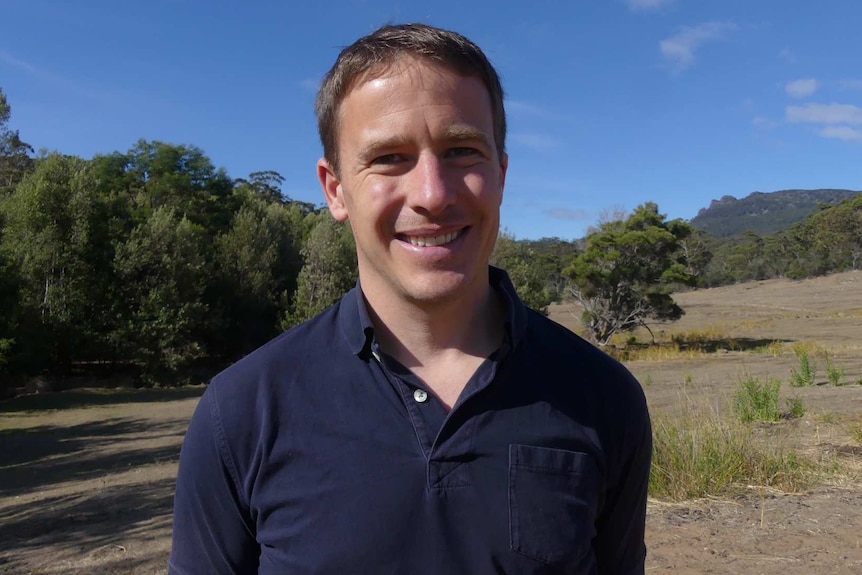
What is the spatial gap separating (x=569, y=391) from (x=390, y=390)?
15.5 inches

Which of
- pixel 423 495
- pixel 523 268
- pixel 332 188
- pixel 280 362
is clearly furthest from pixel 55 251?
pixel 423 495

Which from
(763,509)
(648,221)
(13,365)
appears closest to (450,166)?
(763,509)

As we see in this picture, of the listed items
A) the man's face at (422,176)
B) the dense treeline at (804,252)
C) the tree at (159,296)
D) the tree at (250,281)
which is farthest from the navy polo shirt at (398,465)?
the dense treeline at (804,252)

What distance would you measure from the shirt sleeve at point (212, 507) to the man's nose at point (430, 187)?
61cm

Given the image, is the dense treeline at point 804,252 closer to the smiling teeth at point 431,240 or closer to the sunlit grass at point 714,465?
the sunlit grass at point 714,465

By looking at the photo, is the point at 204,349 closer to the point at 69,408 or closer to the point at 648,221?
the point at 69,408

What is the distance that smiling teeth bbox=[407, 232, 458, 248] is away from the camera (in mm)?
1523

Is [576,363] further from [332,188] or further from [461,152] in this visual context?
[332,188]

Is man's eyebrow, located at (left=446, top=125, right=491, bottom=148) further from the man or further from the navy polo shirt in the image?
the navy polo shirt

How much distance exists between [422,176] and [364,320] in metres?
0.34

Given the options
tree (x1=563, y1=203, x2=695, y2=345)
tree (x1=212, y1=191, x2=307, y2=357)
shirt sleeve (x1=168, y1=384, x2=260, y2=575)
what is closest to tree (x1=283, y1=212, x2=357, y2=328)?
tree (x1=212, y1=191, x2=307, y2=357)

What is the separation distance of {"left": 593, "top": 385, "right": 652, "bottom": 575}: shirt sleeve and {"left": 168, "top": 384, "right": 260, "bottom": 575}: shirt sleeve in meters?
0.78

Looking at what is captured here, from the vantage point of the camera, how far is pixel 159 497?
8570mm

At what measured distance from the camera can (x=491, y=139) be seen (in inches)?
62.5
